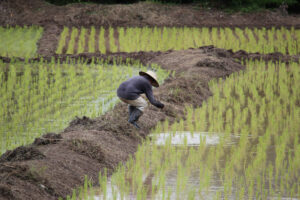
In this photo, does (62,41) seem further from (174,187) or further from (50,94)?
(174,187)

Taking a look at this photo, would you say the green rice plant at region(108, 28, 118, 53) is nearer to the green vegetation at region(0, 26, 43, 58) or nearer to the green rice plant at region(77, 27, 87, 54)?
the green rice plant at region(77, 27, 87, 54)

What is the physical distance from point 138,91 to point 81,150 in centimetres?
156

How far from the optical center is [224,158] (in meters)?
6.38

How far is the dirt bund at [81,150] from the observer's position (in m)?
4.92

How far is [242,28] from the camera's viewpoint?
20.6 meters

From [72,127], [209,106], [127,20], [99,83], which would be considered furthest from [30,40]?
[72,127]

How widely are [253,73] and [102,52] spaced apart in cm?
589

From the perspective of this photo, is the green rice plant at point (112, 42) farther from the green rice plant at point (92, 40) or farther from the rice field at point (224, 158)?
the rice field at point (224, 158)

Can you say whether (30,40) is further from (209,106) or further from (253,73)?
(209,106)

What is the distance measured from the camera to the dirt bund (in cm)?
492

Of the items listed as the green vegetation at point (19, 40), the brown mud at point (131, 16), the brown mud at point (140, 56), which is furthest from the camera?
the brown mud at point (131, 16)

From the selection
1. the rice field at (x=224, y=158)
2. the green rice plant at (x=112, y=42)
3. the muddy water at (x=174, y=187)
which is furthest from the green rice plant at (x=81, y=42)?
the muddy water at (x=174, y=187)

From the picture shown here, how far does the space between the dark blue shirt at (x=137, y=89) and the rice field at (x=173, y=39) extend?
33.1 feet

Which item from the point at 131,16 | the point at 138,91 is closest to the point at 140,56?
the point at 131,16
